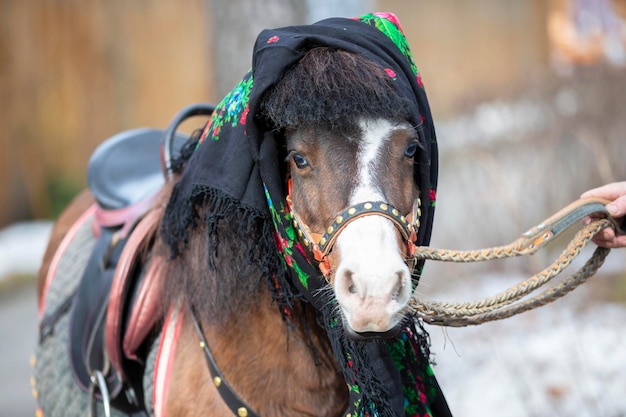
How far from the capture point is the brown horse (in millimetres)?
1761

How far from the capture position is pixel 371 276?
1.67 meters

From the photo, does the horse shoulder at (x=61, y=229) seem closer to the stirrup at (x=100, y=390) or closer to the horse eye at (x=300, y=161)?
the stirrup at (x=100, y=390)

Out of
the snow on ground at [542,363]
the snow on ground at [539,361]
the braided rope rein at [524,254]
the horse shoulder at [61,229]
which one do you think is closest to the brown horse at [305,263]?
the braided rope rein at [524,254]

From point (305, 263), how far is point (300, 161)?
27cm

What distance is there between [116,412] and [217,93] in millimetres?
2491

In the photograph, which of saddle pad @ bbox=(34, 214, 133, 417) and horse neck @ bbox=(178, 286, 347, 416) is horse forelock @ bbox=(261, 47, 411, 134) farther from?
saddle pad @ bbox=(34, 214, 133, 417)

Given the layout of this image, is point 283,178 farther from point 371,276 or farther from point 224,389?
point 224,389

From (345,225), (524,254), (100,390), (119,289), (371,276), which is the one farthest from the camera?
(100,390)

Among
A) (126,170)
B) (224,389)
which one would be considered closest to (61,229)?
(126,170)

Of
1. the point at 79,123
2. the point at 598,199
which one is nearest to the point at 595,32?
the point at 79,123

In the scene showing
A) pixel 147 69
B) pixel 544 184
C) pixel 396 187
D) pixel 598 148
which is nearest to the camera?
→ pixel 396 187

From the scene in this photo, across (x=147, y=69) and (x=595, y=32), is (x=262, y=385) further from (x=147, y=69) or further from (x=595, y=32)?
(x=595, y=32)

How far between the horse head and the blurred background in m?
2.35

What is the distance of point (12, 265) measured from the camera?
8.77m
